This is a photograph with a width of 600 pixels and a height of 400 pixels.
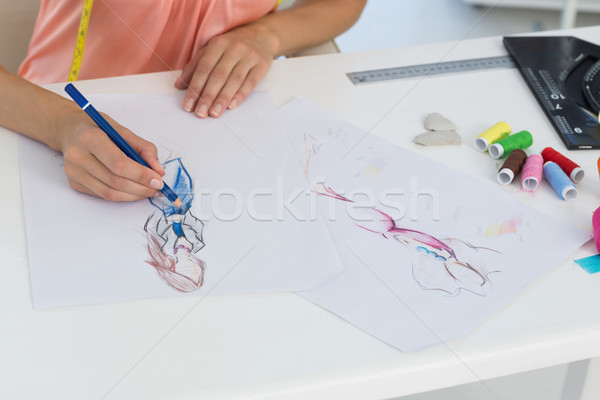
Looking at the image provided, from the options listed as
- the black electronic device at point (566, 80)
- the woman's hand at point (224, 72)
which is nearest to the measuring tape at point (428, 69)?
the black electronic device at point (566, 80)

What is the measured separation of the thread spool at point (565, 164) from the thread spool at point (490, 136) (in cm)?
6

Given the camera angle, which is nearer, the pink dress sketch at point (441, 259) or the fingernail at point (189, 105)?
the pink dress sketch at point (441, 259)

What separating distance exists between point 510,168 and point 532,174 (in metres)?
0.03

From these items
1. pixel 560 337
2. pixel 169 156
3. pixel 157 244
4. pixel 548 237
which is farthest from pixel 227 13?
pixel 560 337

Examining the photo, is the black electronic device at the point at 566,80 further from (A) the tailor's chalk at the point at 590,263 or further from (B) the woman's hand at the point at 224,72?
(B) the woman's hand at the point at 224,72

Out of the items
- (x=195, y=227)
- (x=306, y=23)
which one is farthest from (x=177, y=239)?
(x=306, y=23)

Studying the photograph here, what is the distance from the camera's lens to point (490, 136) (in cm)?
86

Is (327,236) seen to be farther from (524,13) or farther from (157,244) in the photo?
(524,13)

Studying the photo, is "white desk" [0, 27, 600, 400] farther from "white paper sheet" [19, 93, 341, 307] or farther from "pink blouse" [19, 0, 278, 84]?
"pink blouse" [19, 0, 278, 84]

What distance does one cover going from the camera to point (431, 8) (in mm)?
2986

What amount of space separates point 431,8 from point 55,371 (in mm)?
2734

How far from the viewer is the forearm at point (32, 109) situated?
0.85 m

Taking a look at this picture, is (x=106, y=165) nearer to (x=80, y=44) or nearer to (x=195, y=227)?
(x=195, y=227)

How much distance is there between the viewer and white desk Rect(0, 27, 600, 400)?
562 mm
